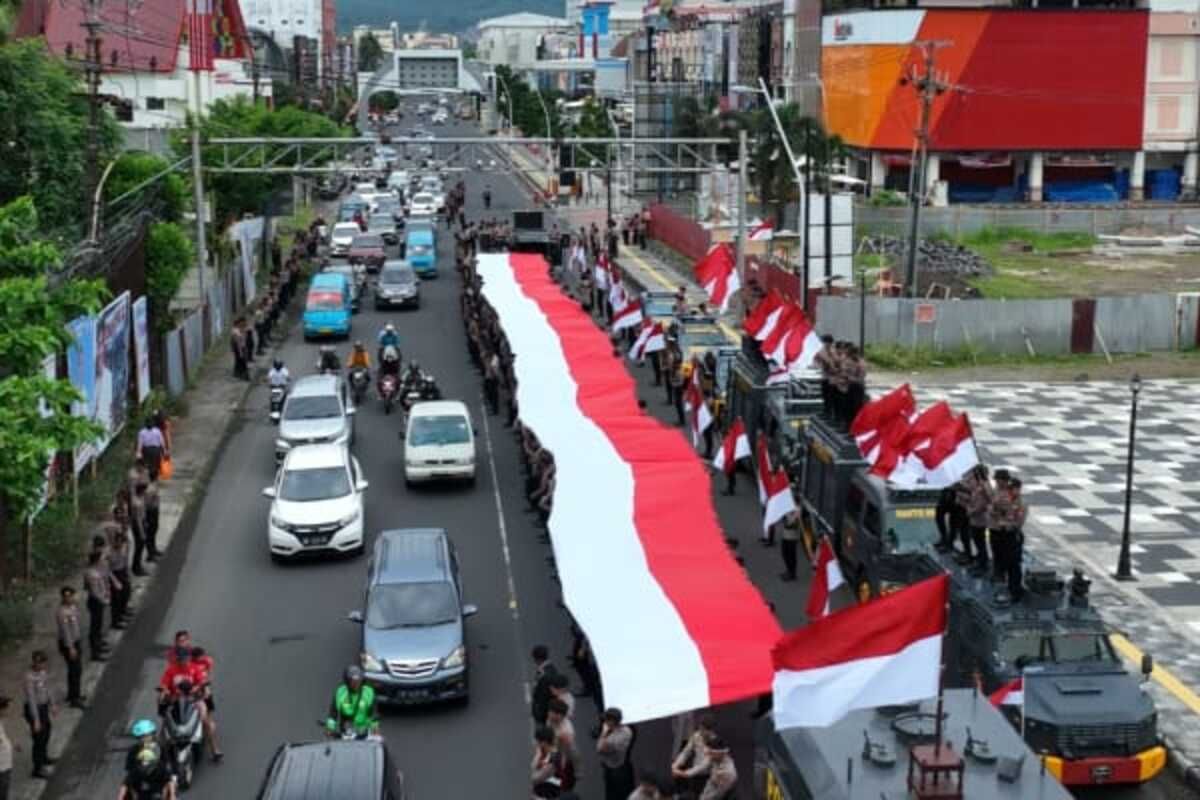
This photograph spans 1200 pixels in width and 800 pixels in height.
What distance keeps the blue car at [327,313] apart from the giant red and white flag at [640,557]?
1982cm

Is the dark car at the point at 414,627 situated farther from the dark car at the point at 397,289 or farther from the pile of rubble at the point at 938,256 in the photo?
the pile of rubble at the point at 938,256

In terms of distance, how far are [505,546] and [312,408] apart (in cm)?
774

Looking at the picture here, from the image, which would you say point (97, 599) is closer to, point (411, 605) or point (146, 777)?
point (411, 605)

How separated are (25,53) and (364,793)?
1260 inches

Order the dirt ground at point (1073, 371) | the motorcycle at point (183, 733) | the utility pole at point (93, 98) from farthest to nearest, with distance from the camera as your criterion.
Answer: the dirt ground at point (1073, 371)
the utility pole at point (93, 98)
the motorcycle at point (183, 733)

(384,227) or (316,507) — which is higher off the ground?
(384,227)

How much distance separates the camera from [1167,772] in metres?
17.6

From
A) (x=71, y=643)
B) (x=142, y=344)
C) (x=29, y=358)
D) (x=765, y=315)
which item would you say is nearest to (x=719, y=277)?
(x=765, y=315)

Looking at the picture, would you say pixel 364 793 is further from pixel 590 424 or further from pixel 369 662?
pixel 590 424

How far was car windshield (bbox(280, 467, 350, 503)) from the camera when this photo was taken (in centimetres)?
2541

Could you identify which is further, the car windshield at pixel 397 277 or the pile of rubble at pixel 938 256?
the pile of rubble at pixel 938 256

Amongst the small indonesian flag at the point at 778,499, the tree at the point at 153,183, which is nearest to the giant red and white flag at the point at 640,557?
the small indonesian flag at the point at 778,499

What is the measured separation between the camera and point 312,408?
1257 inches

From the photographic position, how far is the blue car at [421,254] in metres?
61.6
